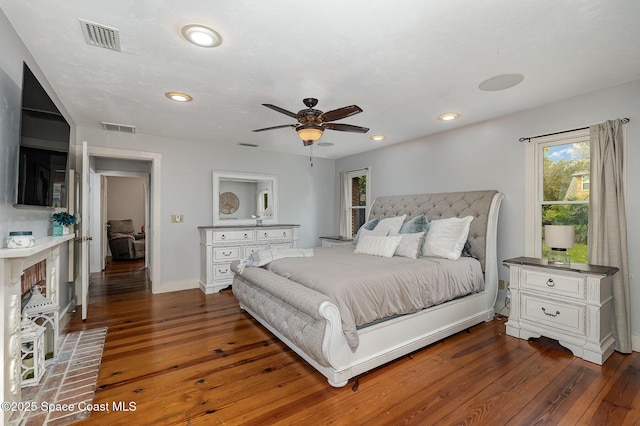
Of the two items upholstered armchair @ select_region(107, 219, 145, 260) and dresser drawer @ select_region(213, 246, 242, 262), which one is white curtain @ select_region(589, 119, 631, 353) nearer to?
dresser drawer @ select_region(213, 246, 242, 262)

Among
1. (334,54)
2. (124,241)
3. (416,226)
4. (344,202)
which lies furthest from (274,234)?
(124,241)

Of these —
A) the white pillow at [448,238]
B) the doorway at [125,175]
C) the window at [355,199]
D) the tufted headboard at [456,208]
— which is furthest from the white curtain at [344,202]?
the doorway at [125,175]

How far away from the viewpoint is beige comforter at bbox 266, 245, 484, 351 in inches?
88.1

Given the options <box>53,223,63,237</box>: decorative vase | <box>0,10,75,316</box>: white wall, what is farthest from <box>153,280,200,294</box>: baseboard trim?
<box>0,10,75,316</box>: white wall

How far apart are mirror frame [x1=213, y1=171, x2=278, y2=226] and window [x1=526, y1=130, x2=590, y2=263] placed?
3.95 meters

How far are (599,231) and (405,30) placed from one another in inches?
103

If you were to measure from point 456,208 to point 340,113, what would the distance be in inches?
86.0

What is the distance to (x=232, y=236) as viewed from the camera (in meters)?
4.75

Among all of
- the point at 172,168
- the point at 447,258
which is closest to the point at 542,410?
the point at 447,258

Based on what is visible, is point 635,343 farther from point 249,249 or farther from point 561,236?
point 249,249

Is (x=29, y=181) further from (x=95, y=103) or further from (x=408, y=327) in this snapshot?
(x=408, y=327)

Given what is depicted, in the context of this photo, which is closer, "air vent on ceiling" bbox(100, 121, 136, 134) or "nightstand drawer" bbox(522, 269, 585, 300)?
"nightstand drawer" bbox(522, 269, 585, 300)

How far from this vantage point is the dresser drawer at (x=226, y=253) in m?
4.62

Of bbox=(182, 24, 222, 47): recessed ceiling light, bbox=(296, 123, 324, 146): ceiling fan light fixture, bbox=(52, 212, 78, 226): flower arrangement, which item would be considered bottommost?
bbox=(52, 212, 78, 226): flower arrangement
